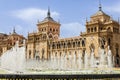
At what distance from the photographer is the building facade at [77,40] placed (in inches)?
2014

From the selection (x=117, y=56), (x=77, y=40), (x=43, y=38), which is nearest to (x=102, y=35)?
(x=117, y=56)

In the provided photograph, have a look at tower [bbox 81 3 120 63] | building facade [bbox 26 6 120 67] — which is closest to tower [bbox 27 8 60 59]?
building facade [bbox 26 6 120 67]

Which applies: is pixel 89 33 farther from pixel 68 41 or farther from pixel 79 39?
pixel 68 41

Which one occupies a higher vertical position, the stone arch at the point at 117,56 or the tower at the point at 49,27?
the tower at the point at 49,27

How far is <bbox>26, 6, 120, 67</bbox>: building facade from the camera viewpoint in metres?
51.2

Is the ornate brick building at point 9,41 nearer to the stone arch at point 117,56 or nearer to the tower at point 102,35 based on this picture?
the tower at point 102,35

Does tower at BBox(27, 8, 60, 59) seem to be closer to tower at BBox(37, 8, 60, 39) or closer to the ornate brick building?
tower at BBox(37, 8, 60, 39)

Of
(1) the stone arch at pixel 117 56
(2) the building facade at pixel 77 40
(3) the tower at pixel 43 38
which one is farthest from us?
(3) the tower at pixel 43 38

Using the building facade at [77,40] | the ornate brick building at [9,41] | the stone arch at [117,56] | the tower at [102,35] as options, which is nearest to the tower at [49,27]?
the building facade at [77,40]

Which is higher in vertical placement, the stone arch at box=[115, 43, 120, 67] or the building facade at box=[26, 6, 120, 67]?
the building facade at box=[26, 6, 120, 67]

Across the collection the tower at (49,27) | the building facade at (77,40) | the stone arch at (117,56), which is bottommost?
the stone arch at (117,56)

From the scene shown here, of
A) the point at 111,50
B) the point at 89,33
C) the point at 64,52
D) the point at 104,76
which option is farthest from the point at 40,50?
the point at 104,76

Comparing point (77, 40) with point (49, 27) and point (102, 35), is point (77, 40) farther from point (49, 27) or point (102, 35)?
point (49, 27)

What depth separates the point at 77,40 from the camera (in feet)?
190
